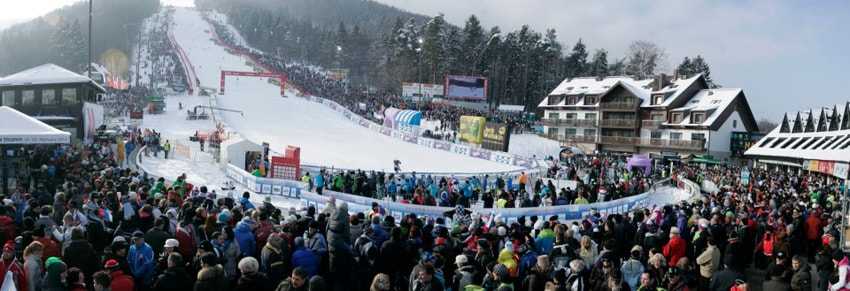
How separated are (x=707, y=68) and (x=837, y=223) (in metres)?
75.4

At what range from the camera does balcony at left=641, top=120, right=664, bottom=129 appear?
56.0 meters

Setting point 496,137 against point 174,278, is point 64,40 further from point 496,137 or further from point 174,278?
point 174,278

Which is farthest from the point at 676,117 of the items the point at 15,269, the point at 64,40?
the point at 64,40

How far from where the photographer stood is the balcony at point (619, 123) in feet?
189

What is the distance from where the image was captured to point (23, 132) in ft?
53.6

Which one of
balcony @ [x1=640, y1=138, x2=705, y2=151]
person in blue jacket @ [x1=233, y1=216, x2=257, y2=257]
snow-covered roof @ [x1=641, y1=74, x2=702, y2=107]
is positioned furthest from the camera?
snow-covered roof @ [x1=641, y1=74, x2=702, y2=107]

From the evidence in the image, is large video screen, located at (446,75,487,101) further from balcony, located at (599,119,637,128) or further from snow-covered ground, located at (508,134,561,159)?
balcony, located at (599,119,637,128)

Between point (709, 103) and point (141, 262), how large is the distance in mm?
Result: 54132

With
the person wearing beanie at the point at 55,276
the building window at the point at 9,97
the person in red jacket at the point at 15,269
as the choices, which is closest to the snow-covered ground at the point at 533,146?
→ the building window at the point at 9,97

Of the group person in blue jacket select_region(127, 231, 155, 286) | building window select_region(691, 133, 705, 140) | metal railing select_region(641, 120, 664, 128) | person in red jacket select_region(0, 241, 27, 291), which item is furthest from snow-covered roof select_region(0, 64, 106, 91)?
metal railing select_region(641, 120, 664, 128)

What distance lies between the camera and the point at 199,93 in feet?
208

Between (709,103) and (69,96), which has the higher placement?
(709,103)

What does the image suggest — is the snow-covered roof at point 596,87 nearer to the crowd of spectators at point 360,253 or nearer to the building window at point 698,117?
the building window at point 698,117

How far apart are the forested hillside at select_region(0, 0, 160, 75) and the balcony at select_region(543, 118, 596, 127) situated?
6360 cm
